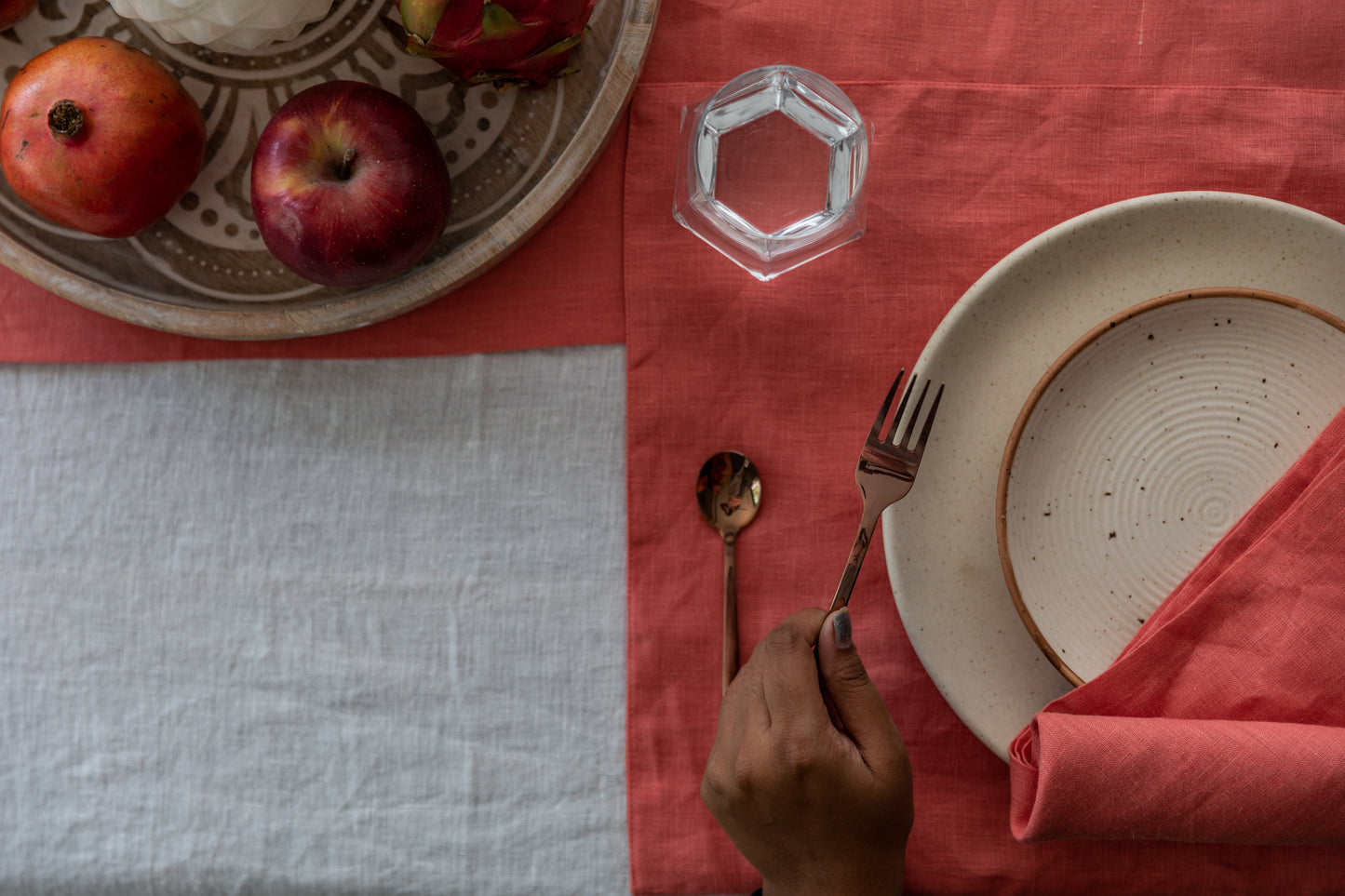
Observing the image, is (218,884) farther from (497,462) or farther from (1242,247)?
(1242,247)

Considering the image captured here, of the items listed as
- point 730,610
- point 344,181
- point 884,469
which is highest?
point 344,181

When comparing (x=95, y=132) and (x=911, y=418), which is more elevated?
Result: (x=95, y=132)

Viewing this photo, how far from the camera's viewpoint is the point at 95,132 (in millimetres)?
551

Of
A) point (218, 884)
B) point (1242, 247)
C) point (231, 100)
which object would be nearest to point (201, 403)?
point (231, 100)

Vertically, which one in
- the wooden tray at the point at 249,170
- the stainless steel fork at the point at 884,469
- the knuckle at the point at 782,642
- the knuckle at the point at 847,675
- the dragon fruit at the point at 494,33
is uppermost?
the dragon fruit at the point at 494,33

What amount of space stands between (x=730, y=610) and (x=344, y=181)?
0.36 meters

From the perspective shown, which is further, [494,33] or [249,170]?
[249,170]

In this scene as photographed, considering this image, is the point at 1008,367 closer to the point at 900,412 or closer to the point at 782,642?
the point at 900,412

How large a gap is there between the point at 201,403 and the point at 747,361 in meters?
0.38

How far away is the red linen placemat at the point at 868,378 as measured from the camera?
61 centimetres

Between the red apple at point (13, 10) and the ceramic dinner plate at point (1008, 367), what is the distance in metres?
0.60

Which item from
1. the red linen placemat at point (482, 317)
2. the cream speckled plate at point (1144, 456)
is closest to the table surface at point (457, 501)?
the red linen placemat at point (482, 317)

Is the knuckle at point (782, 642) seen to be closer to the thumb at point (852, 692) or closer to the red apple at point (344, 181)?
the thumb at point (852, 692)

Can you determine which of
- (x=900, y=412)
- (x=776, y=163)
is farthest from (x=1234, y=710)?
(x=776, y=163)
